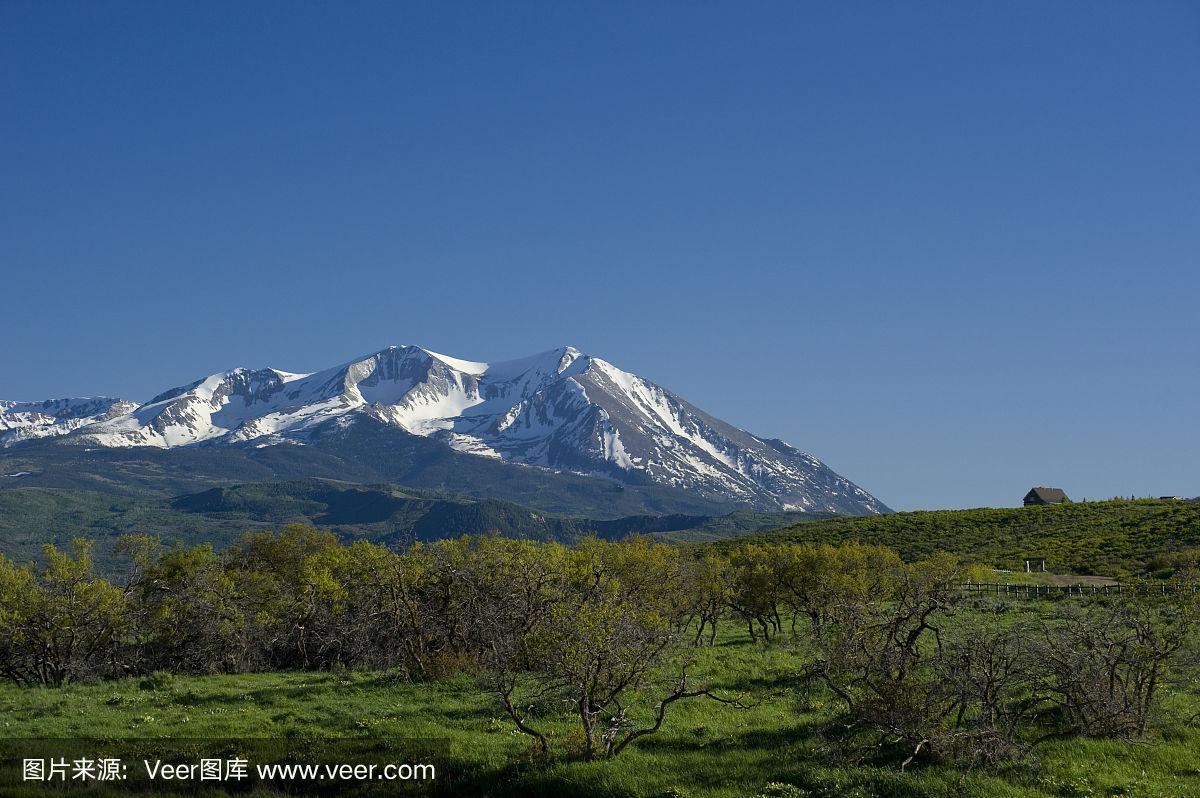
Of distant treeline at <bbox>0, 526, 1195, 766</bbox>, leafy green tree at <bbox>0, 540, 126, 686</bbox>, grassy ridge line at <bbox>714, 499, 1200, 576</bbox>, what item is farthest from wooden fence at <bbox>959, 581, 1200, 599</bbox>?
leafy green tree at <bbox>0, 540, 126, 686</bbox>

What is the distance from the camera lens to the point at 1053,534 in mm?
118688

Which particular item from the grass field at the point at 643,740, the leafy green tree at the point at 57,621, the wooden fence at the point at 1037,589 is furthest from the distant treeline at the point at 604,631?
the wooden fence at the point at 1037,589

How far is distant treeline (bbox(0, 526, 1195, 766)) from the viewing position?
27.1 m

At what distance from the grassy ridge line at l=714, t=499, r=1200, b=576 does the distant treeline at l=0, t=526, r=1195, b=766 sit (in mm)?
40551

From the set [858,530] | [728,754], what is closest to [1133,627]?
[728,754]

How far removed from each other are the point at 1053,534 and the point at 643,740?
348 ft

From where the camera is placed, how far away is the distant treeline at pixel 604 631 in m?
27.1

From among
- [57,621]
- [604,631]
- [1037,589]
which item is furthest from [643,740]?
[1037,589]

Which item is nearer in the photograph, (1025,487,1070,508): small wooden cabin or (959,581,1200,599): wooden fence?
(959,581,1200,599): wooden fence

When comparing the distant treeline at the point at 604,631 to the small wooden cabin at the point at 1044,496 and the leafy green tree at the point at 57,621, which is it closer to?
the leafy green tree at the point at 57,621

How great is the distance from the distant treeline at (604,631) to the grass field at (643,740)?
1031 mm

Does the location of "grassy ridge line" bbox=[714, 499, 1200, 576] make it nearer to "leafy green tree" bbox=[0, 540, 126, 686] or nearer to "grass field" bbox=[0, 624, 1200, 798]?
"grass field" bbox=[0, 624, 1200, 798]

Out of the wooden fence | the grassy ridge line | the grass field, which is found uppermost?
the grassy ridge line

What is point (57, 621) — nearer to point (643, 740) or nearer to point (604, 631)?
point (643, 740)
